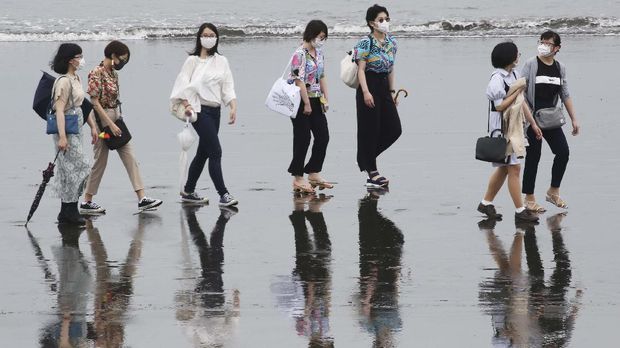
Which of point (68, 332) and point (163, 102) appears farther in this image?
point (163, 102)

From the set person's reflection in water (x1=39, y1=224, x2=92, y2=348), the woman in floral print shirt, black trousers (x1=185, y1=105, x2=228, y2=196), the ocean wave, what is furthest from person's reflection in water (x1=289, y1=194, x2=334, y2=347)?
the ocean wave

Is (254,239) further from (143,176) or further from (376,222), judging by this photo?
(143,176)

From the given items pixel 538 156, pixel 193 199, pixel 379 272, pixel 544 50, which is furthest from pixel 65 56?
Result: pixel 538 156

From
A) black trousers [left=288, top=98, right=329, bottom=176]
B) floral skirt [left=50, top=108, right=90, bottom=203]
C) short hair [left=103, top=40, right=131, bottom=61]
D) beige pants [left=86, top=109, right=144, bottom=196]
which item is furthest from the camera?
black trousers [left=288, top=98, right=329, bottom=176]

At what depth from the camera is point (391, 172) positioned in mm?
12633

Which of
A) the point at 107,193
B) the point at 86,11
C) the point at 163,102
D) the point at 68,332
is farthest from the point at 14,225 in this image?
the point at 86,11

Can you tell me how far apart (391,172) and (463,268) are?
160 inches

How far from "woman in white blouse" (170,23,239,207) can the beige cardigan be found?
2350 millimetres

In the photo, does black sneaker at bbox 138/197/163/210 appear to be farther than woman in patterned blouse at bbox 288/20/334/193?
No

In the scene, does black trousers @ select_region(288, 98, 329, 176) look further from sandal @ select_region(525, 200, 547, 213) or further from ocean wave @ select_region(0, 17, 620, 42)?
ocean wave @ select_region(0, 17, 620, 42)

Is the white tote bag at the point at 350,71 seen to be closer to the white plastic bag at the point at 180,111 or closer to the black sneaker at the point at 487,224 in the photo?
the white plastic bag at the point at 180,111

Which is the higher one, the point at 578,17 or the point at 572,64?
the point at 578,17

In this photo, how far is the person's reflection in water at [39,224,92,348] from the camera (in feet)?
22.7

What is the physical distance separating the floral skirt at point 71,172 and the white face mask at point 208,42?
1330mm
